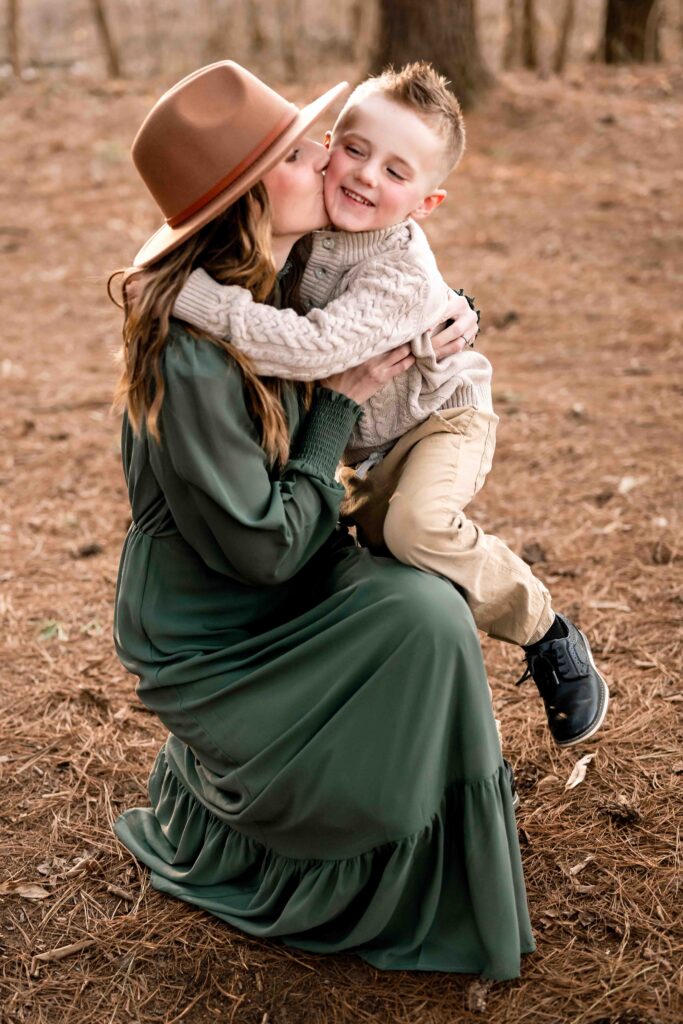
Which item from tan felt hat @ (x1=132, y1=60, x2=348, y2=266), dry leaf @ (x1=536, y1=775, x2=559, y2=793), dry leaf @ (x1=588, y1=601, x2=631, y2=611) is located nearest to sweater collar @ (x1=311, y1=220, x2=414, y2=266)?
tan felt hat @ (x1=132, y1=60, x2=348, y2=266)

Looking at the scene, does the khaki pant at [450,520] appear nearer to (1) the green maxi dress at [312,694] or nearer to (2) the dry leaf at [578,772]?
(1) the green maxi dress at [312,694]

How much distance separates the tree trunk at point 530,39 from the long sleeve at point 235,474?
11.3m

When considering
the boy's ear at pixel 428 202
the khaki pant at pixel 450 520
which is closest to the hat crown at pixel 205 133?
the boy's ear at pixel 428 202

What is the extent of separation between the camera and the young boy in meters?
2.56

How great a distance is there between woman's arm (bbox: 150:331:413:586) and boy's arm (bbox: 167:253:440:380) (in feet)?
0.22

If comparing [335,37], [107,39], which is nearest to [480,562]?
[107,39]

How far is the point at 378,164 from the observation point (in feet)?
8.80

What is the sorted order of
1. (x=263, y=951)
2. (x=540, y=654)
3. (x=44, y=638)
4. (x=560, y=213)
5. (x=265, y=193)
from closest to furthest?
(x=265, y=193), (x=263, y=951), (x=540, y=654), (x=44, y=638), (x=560, y=213)

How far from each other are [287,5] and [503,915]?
13.0 metres

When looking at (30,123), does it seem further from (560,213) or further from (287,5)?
(560,213)

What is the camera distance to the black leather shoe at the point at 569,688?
116 inches

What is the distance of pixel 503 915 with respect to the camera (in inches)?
96.0

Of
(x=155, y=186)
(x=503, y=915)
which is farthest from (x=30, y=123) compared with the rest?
(x=503, y=915)

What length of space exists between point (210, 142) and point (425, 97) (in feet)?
2.27
